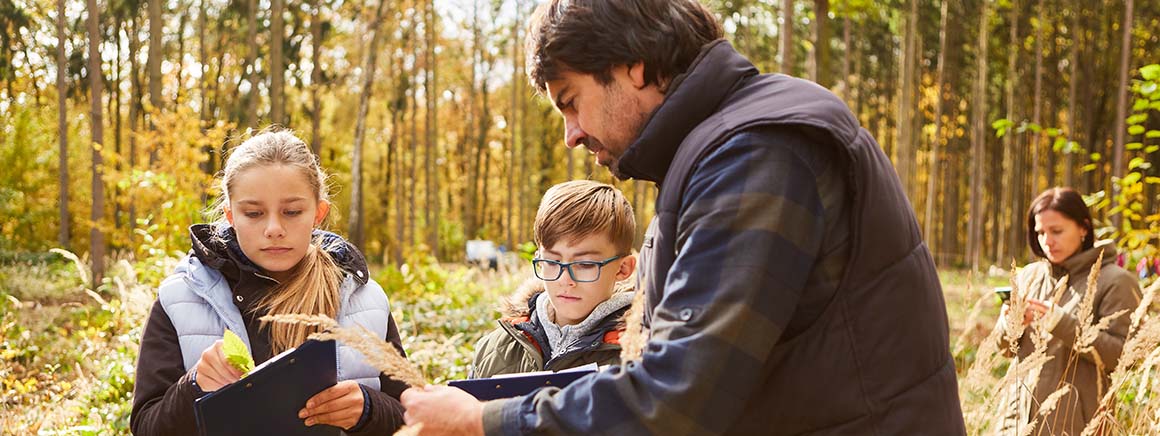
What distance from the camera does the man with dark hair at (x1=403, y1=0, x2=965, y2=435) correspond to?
4.89 feet

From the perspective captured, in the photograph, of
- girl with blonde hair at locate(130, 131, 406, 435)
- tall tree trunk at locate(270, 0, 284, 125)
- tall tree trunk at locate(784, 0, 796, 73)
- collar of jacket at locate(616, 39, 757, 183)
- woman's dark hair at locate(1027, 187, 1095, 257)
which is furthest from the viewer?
tall tree trunk at locate(270, 0, 284, 125)

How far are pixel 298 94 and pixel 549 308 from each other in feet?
89.5

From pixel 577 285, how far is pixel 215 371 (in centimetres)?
110

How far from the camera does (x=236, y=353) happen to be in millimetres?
2150

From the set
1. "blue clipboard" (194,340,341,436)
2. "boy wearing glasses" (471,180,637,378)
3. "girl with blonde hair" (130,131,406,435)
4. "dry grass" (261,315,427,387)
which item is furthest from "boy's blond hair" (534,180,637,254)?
"dry grass" (261,315,427,387)

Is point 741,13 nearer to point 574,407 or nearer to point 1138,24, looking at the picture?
point 1138,24

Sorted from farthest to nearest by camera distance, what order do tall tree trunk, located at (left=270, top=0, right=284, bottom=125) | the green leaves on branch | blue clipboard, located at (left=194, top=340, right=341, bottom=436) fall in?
tall tree trunk, located at (left=270, top=0, right=284, bottom=125) → the green leaves on branch → blue clipboard, located at (left=194, top=340, right=341, bottom=436)

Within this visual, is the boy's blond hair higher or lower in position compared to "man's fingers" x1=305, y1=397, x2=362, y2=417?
higher

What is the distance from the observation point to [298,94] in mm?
28797

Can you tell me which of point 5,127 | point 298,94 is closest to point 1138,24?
point 298,94

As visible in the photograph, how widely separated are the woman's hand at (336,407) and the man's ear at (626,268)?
0.99 m

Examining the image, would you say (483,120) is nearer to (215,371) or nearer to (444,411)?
(215,371)

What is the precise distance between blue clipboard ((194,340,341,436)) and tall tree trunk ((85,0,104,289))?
10147 millimetres

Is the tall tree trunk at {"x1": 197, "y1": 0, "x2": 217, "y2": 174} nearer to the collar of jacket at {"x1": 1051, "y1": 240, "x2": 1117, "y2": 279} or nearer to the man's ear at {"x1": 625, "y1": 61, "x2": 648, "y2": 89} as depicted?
the collar of jacket at {"x1": 1051, "y1": 240, "x2": 1117, "y2": 279}
